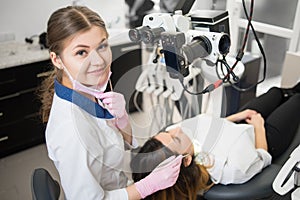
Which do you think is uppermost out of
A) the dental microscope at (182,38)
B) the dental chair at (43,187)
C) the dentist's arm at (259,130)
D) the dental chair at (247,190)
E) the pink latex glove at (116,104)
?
the dental microscope at (182,38)

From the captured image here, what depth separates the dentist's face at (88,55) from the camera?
99 centimetres

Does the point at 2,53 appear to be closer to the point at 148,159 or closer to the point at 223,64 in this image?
the point at 148,159

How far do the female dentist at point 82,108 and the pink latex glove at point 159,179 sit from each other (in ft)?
0.14

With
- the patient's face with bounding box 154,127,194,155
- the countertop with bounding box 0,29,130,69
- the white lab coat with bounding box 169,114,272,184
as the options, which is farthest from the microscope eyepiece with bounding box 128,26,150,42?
the countertop with bounding box 0,29,130,69

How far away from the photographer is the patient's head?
4.45 feet

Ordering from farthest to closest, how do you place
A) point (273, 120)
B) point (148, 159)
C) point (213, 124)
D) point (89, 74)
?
point (273, 120) → point (213, 124) → point (148, 159) → point (89, 74)

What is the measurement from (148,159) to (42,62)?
4.31 feet

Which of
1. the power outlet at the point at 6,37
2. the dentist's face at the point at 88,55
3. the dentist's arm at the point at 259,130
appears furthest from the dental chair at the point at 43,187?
the power outlet at the point at 6,37

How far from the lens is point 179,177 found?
1423mm

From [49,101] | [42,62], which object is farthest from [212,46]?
[42,62]

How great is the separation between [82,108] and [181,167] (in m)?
0.58

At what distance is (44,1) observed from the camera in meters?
2.65

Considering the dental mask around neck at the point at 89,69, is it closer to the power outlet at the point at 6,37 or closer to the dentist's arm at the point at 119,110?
the dentist's arm at the point at 119,110

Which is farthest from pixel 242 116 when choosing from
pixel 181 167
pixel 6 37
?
pixel 6 37
